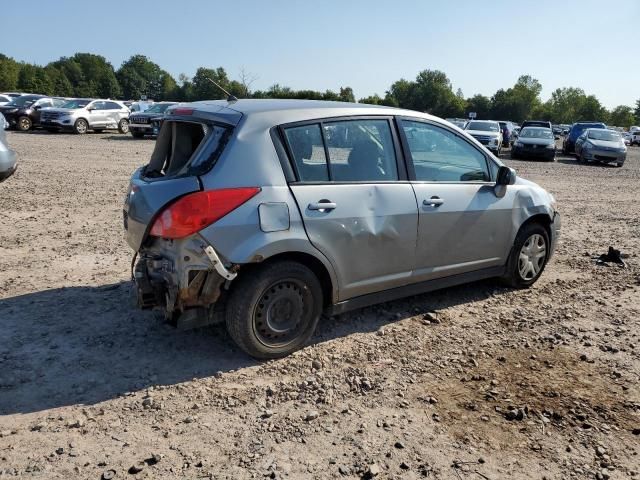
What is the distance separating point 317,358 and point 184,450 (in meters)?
1.38

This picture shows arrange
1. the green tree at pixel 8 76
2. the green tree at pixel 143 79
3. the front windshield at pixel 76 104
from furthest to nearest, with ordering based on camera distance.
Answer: the green tree at pixel 143 79
the green tree at pixel 8 76
the front windshield at pixel 76 104

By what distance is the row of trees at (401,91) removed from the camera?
328 ft

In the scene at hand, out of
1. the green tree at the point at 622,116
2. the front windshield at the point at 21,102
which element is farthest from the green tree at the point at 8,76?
the green tree at the point at 622,116

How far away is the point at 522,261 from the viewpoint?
5.63 metres

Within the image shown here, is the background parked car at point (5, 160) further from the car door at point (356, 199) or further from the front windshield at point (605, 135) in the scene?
the front windshield at point (605, 135)

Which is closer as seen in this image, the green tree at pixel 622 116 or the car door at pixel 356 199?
the car door at pixel 356 199

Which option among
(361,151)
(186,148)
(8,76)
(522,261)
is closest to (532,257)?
(522,261)

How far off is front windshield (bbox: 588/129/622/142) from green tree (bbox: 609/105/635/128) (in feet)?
352

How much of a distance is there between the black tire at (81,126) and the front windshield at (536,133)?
20.6 metres

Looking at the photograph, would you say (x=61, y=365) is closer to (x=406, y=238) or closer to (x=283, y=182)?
(x=283, y=182)

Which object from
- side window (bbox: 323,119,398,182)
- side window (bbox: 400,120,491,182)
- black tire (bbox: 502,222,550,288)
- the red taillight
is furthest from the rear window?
black tire (bbox: 502,222,550,288)

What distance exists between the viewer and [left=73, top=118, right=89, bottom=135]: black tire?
85.2 ft

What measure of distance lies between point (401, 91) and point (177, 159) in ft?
421

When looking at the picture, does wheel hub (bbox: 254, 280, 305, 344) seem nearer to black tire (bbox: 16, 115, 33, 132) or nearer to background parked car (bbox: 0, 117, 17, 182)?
background parked car (bbox: 0, 117, 17, 182)
